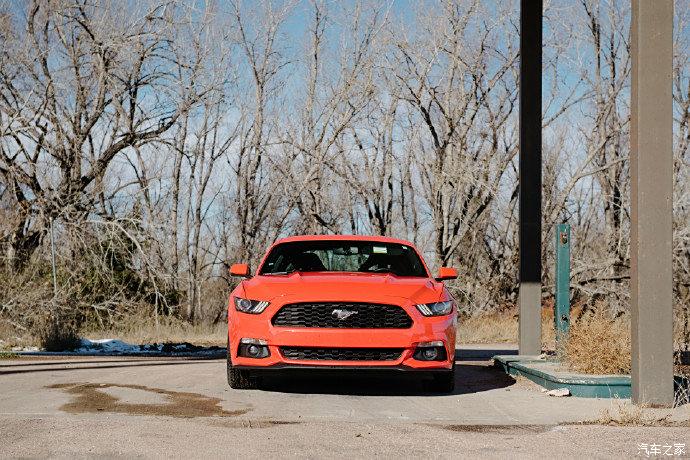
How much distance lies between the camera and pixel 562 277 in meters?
11.0

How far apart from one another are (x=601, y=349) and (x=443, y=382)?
1755mm

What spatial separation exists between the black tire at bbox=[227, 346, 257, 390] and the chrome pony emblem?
1.12 m

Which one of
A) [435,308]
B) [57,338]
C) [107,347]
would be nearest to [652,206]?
[435,308]

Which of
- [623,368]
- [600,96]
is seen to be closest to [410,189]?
[600,96]

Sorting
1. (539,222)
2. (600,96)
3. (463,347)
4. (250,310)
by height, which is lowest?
(463,347)

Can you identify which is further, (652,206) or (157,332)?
(157,332)

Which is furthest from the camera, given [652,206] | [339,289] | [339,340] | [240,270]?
[240,270]

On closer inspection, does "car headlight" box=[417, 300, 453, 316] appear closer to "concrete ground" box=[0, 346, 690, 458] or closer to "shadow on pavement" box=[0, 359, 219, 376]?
"concrete ground" box=[0, 346, 690, 458]

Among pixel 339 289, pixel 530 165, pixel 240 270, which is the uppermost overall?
pixel 530 165

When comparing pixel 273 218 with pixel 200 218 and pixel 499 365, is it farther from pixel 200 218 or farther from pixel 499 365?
pixel 499 365

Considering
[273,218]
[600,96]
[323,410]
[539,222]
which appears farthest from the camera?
[273,218]

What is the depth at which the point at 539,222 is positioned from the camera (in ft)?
38.0

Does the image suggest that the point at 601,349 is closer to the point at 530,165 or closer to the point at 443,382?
the point at 443,382

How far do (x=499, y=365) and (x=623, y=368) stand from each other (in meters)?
2.59
